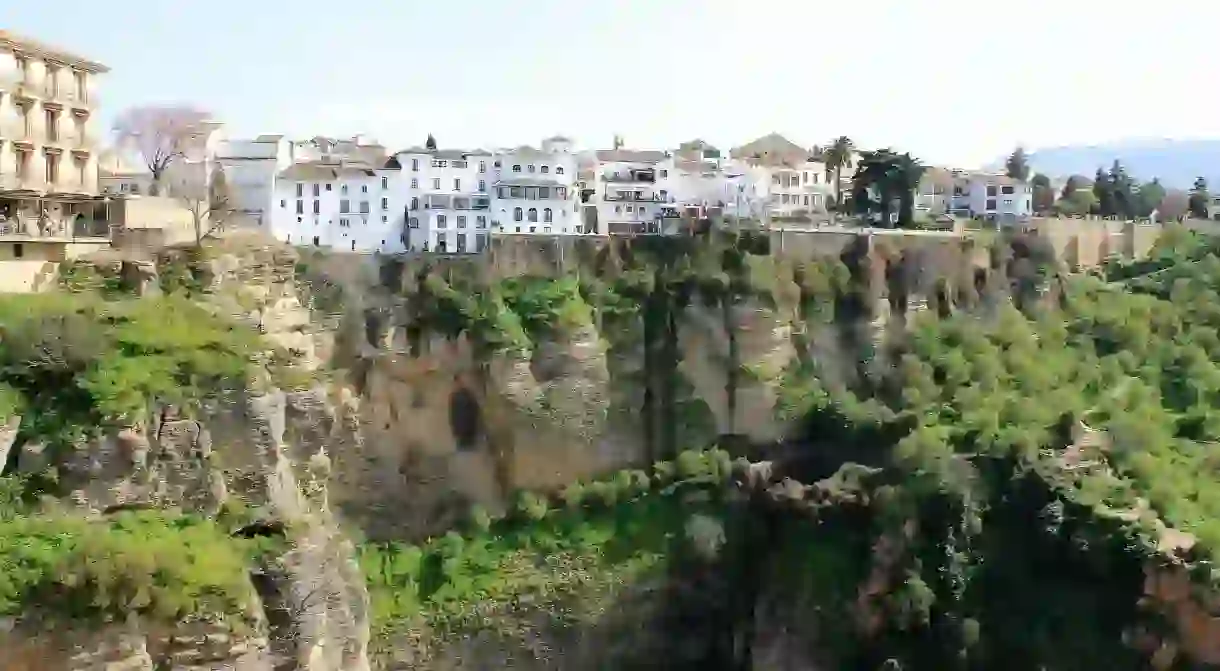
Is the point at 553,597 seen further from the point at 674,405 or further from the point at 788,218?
the point at 788,218

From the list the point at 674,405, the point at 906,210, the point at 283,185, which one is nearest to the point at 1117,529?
the point at 674,405

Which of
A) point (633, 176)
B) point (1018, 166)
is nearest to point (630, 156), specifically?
point (633, 176)

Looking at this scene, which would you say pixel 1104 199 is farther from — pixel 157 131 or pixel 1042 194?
pixel 157 131

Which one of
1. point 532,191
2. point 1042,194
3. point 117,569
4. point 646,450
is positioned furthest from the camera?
point 1042,194

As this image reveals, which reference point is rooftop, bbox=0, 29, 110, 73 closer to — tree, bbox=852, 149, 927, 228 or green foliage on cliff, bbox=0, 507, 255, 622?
green foliage on cliff, bbox=0, 507, 255, 622

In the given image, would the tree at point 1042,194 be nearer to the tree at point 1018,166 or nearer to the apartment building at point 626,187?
the tree at point 1018,166

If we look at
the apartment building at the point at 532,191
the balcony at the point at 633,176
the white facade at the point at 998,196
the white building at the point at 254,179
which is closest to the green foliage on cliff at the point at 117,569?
the white building at the point at 254,179

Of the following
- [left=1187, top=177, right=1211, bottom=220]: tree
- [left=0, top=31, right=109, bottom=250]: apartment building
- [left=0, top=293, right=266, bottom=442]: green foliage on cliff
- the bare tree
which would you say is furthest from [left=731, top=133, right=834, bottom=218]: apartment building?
[left=0, top=293, right=266, bottom=442]: green foliage on cliff
